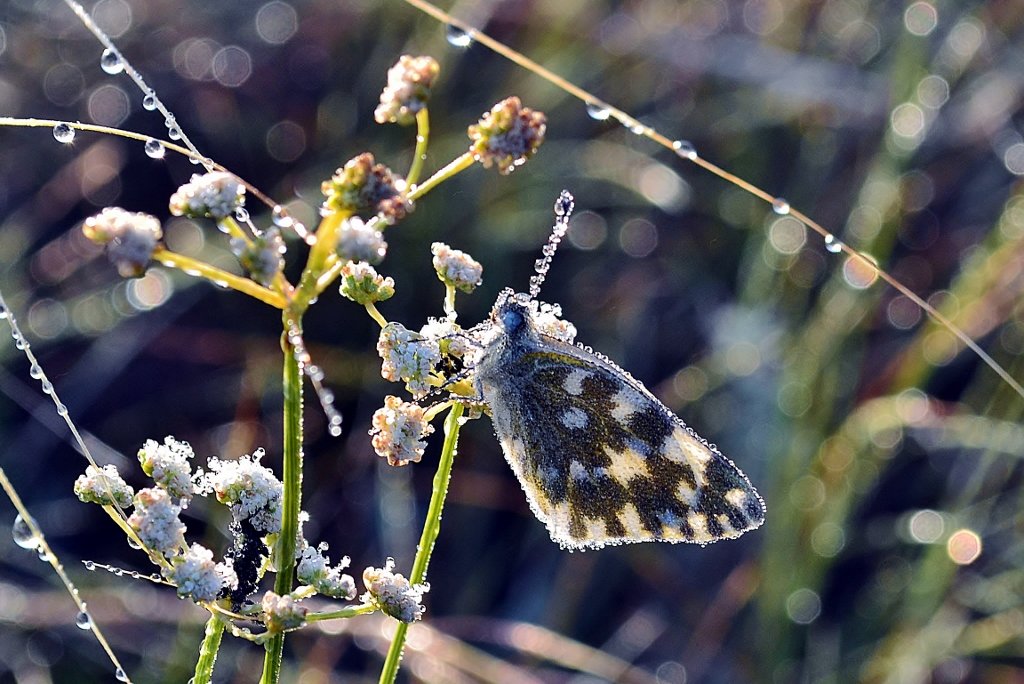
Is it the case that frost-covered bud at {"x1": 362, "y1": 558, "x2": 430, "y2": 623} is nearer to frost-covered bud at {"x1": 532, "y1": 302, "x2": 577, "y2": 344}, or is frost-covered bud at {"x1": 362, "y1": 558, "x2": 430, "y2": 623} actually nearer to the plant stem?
the plant stem

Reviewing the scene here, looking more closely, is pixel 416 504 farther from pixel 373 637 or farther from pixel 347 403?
pixel 373 637

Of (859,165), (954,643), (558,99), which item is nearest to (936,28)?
(859,165)

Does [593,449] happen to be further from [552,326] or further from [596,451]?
[552,326]

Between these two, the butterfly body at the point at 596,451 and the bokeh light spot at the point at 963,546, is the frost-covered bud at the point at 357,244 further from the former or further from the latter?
the bokeh light spot at the point at 963,546

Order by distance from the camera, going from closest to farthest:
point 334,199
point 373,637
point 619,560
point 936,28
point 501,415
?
point 334,199 → point 501,415 → point 373,637 → point 619,560 → point 936,28

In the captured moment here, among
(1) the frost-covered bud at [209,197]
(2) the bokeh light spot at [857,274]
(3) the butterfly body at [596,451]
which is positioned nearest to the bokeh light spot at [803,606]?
(2) the bokeh light spot at [857,274]

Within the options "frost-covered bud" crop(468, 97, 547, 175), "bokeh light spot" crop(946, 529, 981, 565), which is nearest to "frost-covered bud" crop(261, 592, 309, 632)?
"frost-covered bud" crop(468, 97, 547, 175)

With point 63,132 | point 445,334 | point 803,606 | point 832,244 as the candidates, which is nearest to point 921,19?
point 803,606
